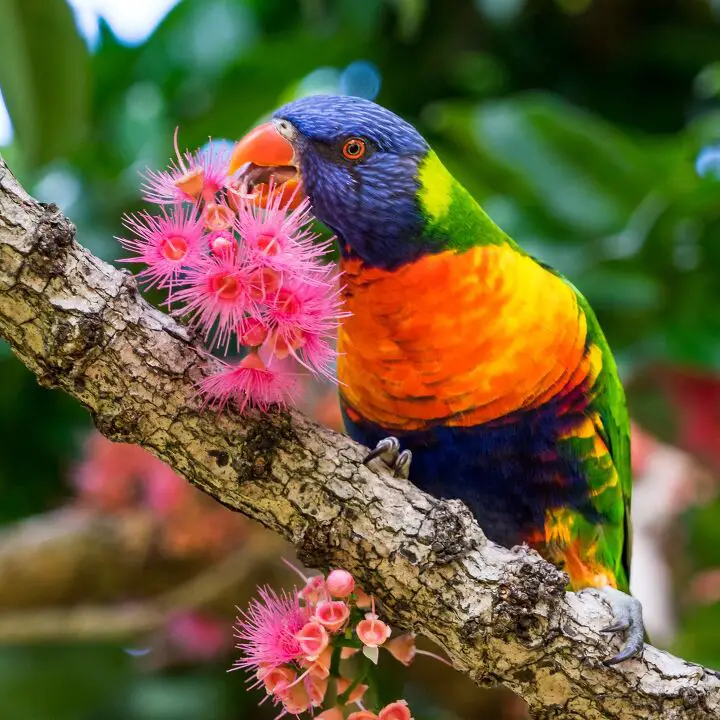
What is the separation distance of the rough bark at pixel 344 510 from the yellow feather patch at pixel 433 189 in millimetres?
451

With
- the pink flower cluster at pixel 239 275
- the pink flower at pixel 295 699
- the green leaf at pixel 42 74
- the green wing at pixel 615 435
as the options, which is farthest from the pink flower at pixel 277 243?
the green leaf at pixel 42 74

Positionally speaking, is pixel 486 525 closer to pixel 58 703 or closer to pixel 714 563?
pixel 714 563

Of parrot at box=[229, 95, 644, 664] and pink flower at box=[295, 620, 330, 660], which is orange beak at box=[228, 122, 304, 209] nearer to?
parrot at box=[229, 95, 644, 664]

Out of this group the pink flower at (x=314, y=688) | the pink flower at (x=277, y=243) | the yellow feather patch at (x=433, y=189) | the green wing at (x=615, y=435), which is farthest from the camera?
the green wing at (x=615, y=435)

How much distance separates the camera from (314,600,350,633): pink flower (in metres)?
1.15

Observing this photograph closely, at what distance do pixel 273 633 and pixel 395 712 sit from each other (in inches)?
7.6

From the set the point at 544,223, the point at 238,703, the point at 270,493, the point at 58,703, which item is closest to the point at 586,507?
the point at 270,493

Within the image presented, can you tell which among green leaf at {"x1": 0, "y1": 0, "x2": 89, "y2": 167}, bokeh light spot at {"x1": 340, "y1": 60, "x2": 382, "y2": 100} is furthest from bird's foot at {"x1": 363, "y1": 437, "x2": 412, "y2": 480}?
bokeh light spot at {"x1": 340, "y1": 60, "x2": 382, "y2": 100}

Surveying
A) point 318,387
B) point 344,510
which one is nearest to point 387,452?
point 344,510

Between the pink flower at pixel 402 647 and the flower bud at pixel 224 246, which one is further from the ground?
the flower bud at pixel 224 246

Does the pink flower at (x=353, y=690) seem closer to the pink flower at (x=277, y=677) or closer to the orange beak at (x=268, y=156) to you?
the pink flower at (x=277, y=677)

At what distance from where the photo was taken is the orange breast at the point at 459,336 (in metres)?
1.48

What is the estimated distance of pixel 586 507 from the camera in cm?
157

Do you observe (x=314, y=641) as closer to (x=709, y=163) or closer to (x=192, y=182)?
(x=192, y=182)
